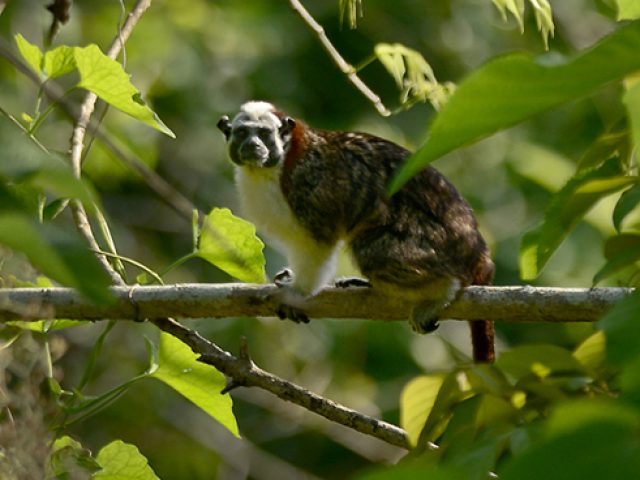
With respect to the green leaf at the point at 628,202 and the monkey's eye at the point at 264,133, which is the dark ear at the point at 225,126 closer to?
the monkey's eye at the point at 264,133

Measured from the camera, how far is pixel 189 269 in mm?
7941

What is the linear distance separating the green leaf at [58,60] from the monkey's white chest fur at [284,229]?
157cm

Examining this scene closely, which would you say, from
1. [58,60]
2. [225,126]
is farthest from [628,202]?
[225,126]

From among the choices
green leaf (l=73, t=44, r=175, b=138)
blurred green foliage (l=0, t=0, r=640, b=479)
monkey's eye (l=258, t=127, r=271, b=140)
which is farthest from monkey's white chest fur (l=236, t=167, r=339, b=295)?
green leaf (l=73, t=44, r=175, b=138)

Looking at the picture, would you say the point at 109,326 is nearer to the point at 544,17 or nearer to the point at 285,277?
the point at 544,17

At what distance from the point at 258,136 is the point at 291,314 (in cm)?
99

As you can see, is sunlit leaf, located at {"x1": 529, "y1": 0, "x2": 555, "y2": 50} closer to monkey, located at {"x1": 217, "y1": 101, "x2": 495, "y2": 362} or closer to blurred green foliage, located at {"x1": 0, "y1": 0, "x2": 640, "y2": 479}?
monkey, located at {"x1": 217, "y1": 101, "x2": 495, "y2": 362}

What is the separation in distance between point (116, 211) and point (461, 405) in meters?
6.90

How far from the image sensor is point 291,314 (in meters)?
3.70

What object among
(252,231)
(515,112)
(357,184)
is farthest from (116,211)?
(515,112)

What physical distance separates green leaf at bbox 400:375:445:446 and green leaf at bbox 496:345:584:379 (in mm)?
228

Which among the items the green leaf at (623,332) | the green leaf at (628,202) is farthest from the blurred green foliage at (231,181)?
the green leaf at (623,332)

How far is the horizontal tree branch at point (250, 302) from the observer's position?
2.79 metres

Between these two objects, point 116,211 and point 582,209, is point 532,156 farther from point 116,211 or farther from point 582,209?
point 582,209
